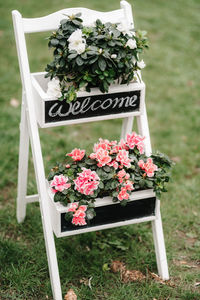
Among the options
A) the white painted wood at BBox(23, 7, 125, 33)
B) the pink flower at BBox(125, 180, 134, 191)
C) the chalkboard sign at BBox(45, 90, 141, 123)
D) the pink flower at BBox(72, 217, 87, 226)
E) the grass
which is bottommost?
the grass

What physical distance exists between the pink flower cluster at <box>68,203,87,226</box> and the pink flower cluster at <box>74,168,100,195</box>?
0.28ft

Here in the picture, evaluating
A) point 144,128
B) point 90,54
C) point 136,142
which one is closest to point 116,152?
point 136,142

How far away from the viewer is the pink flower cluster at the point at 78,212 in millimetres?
2637

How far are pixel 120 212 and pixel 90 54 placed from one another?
3.19 feet

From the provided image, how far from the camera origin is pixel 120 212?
2.87 meters

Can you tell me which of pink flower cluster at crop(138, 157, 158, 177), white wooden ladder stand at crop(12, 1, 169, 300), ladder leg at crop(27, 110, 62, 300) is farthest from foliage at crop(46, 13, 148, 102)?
pink flower cluster at crop(138, 157, 158, 177)

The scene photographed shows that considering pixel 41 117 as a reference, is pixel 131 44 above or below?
above

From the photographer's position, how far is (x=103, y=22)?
2863 millimetres

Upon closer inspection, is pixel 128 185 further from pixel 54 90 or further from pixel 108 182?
pixel 54 90

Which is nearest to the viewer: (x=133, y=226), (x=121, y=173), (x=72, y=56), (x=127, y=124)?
(x=72, y=56)

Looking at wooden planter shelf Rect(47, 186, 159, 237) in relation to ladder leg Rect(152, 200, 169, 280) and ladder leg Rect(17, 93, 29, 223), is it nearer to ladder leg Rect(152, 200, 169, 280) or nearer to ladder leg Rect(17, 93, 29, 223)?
ladder leg Rect(152, 200, 169, 280)

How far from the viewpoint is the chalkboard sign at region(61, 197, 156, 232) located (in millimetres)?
2787

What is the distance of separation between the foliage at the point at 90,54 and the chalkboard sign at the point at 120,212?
707 mm

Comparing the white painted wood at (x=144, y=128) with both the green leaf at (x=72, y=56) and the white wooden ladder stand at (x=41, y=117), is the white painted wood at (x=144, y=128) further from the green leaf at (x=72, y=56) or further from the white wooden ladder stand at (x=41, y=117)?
the green leaf at (x=72, y=56)
